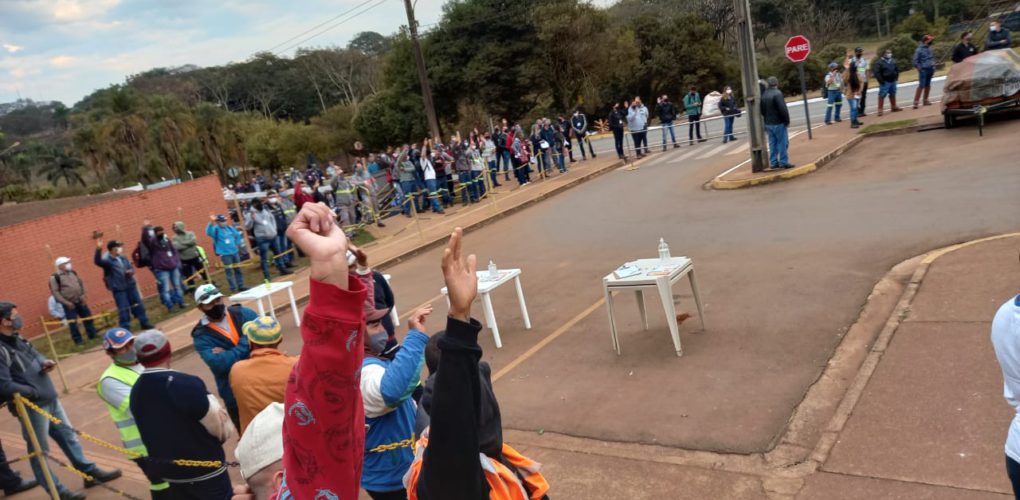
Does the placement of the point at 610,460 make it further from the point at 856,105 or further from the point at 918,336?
the point at 856,105

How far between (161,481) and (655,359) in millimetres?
4850

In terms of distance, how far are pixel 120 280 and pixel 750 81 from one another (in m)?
14.4

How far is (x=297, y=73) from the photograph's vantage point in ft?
265

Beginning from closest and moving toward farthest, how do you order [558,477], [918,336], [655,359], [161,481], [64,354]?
[161,481]
[558,477]
[918,336]
[655,359]
[64,354]

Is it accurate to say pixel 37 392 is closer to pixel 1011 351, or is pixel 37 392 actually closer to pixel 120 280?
pixel 120 280

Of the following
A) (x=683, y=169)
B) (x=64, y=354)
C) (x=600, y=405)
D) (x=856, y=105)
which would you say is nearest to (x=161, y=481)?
(x=600, y=405)

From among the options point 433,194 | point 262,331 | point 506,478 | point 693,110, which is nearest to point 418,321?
point 262,331

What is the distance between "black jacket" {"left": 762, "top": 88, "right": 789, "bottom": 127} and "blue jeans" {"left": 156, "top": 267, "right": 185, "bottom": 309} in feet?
46.0

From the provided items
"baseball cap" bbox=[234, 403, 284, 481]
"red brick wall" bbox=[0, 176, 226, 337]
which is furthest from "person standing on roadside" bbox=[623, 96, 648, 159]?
"baseball cap" bbox=[234, 403, 284, 481]

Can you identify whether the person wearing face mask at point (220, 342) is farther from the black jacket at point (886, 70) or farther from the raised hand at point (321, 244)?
the black jacket at point (886, 70)

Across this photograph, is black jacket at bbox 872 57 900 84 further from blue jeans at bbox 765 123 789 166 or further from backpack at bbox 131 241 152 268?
backpack at bbox 131 241 152 268

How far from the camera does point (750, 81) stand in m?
15.8

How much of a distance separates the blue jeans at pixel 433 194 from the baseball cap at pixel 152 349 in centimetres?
1722

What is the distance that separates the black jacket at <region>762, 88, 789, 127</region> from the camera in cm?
1547
